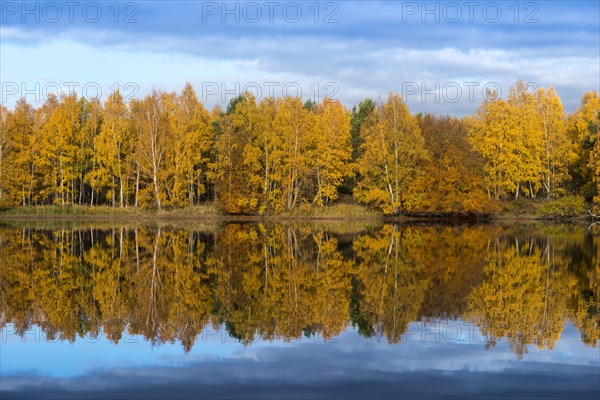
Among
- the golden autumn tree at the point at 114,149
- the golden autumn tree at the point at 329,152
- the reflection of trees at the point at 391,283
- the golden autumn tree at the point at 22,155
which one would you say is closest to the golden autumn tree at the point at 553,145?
the golden autumn tree at the point at 329,152

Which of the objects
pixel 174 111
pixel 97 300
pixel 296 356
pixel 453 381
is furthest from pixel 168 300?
pixel 174 111

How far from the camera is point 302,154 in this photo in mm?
67500

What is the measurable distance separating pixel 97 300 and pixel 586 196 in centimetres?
5608

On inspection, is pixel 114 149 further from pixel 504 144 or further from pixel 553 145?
pixel 553 145

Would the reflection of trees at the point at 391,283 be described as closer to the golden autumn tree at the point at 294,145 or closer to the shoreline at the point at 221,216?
the shoreline at the point at 221,216

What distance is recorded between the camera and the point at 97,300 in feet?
58.8

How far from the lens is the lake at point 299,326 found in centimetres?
1073


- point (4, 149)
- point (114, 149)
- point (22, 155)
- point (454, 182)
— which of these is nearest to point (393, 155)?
point (454, 182)

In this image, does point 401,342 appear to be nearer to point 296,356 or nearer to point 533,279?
point 296,356

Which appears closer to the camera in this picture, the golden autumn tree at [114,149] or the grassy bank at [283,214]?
the grassy bank at [283,214]

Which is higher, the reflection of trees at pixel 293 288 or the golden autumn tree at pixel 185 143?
the golden autumn tree at pixel 185 143

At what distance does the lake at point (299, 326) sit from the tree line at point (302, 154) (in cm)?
3441

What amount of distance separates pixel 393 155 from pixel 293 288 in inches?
1775

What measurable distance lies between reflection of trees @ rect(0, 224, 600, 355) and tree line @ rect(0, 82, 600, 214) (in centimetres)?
2821
